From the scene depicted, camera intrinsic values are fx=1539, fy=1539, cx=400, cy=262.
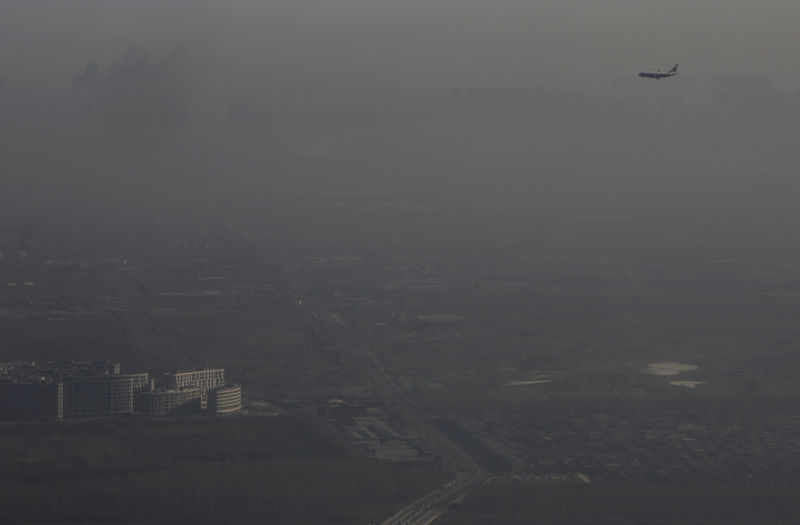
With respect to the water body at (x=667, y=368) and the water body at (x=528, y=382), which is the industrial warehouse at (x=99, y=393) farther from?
the water body at (x=667, y=368)

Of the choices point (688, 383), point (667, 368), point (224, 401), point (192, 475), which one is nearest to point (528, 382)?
point (688, 383)

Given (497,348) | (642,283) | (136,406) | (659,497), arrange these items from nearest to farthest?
(659,497), (136,406), (497,348), (642,283)

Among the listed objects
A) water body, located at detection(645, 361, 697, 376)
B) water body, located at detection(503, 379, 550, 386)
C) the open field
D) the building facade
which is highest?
the building facade

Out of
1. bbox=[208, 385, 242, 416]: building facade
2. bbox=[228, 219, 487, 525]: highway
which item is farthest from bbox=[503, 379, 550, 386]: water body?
bbox=[208, 385, 242, 416]: building facade

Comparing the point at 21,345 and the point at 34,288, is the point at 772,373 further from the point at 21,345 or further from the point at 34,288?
the point at 34,288

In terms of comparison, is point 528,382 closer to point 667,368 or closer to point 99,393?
point 667,368

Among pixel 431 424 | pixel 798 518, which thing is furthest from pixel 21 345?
pixel 798 518

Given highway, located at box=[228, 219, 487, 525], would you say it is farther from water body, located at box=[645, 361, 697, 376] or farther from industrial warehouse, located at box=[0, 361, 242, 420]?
water body, located at box=[645, 361, 697, 376]

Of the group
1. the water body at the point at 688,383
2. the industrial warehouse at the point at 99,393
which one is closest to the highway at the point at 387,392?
the industrial warehouse at the point at 99,393
